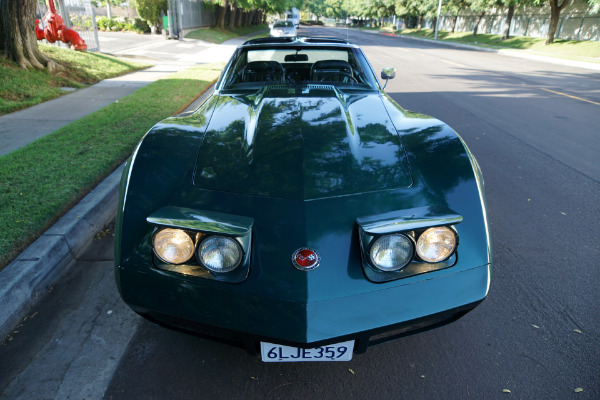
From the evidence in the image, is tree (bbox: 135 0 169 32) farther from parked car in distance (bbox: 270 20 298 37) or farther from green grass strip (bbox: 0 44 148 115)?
green grass strip (bbox: 0 44 148 115)

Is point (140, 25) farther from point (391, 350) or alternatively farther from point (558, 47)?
point (391, 350)

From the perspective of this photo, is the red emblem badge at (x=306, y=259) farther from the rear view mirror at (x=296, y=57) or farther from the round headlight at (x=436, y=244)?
the rear view mirror at (x=296, y=57)

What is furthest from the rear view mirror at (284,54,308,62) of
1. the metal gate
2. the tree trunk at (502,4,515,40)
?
the tree trunk at (502,4,515,40)

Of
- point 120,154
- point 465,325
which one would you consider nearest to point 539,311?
point 465,325

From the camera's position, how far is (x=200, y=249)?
1.58 metres

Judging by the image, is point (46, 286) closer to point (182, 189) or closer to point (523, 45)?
point (182, 189)

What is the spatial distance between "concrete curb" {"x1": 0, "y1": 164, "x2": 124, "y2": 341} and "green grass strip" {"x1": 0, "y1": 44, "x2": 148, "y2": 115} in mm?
4575

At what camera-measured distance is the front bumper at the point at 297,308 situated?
1.52m

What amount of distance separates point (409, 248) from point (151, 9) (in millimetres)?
28882

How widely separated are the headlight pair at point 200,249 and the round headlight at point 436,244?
0.75 m

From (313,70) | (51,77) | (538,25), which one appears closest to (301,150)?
(313,70)

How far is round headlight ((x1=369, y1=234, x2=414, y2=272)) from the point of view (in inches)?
62.0

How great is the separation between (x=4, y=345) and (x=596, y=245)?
4136 millimetres

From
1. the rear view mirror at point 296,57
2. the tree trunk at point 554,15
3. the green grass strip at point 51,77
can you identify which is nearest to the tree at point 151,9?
the green grass strip at point 51,77
